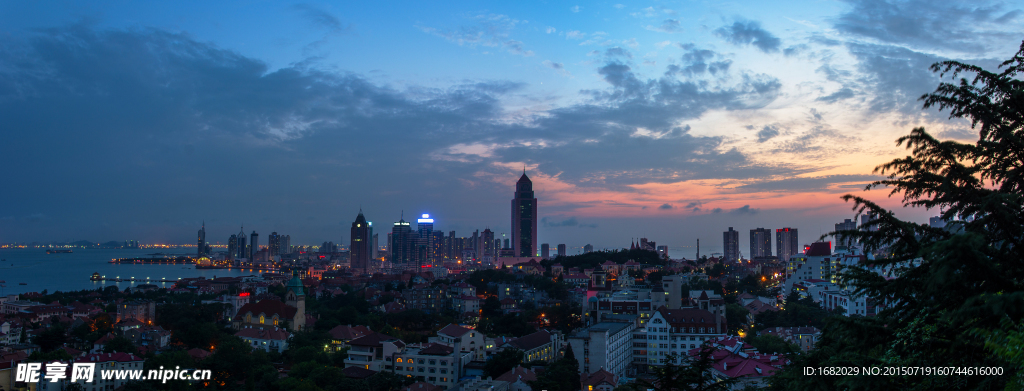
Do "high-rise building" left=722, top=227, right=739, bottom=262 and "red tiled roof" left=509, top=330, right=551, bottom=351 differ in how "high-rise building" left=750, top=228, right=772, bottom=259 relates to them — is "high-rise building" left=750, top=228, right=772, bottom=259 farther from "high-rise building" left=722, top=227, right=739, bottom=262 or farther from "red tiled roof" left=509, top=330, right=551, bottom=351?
"red tiled roof" left=509, top=330, right=551, bottom=351

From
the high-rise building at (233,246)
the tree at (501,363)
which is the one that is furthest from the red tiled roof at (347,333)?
the high-rise building at (233,246)

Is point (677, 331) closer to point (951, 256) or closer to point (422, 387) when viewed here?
point (422, 387)

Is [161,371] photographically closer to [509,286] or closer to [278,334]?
[278,334]

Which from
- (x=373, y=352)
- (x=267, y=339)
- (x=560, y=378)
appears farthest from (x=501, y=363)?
(x=267, y=339)

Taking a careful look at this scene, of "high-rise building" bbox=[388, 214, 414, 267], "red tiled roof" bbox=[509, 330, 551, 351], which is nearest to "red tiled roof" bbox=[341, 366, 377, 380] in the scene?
"red tiled roof" bbox=[509, 330, 551, 351]

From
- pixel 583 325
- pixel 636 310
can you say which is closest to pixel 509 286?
pixel 583 325

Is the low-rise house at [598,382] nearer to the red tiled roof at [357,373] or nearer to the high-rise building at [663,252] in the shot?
the red tiled roof at [357,373]
